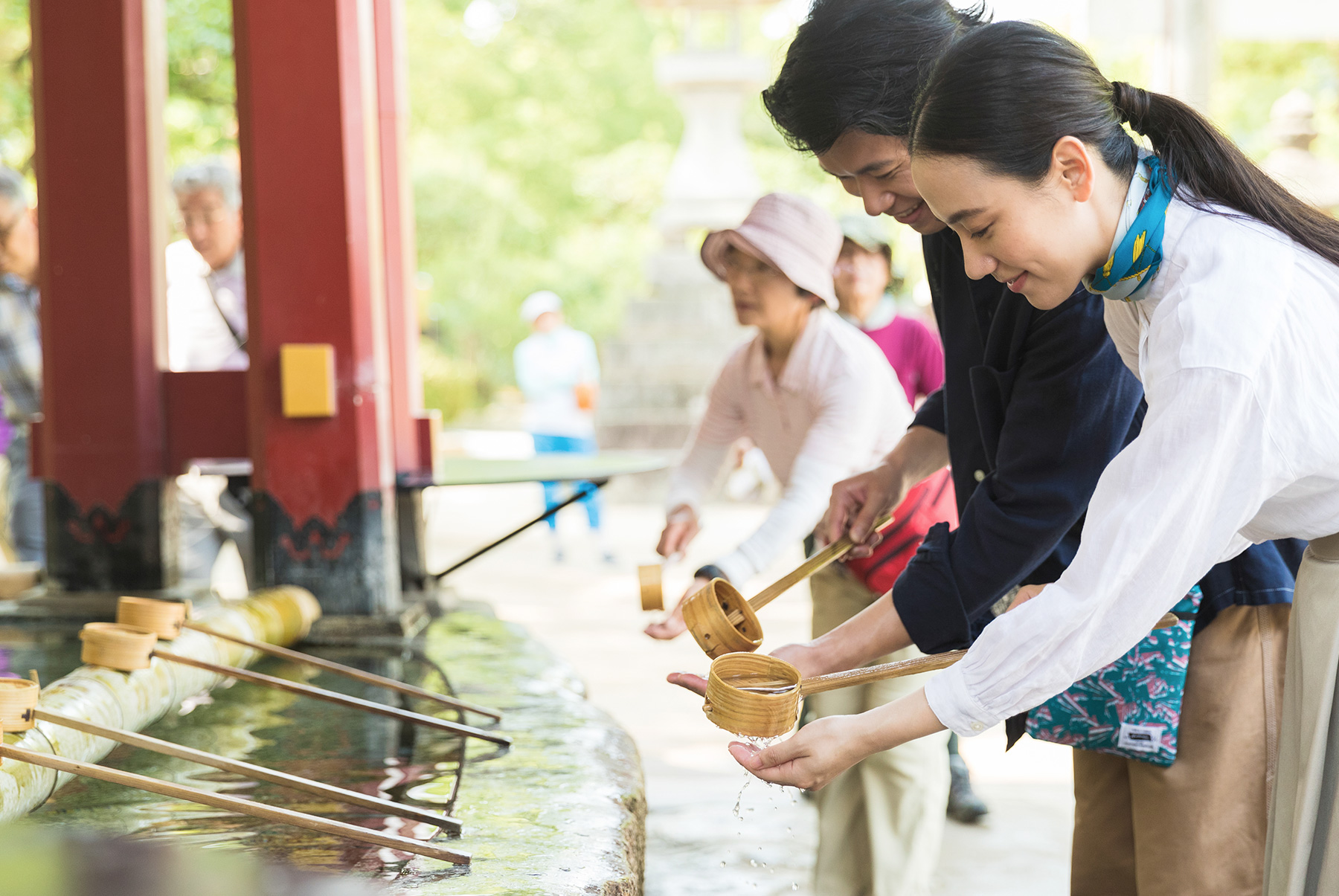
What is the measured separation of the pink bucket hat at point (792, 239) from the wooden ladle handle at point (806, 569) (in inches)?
22.9

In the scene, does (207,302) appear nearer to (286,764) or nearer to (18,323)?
(18,323)

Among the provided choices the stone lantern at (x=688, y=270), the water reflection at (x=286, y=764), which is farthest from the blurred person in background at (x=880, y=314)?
the stone lantern at (x=688, y=270)

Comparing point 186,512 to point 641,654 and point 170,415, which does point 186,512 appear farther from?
point 641,654

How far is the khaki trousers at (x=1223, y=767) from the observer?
181cm

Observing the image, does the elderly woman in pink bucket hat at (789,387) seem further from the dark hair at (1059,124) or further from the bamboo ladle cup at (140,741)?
the dark hair at (1059,124)

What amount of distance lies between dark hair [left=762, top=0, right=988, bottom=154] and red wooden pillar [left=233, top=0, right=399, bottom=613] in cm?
194

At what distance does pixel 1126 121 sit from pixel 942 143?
0.28 m

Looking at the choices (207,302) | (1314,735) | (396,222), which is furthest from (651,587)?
(207,302)

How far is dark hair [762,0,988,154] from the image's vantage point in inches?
70.1

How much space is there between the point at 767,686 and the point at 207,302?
3485 millimetres

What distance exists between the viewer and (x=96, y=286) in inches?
144

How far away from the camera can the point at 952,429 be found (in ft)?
6.87

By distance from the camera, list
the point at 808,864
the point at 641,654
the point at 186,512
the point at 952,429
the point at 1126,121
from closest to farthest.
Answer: the point at 1126,121 < the point at 952,429 < the point at 808,864 < the point at 186,512 < the point at 641,654

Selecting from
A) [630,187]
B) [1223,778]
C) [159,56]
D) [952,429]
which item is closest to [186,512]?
[159,56]
